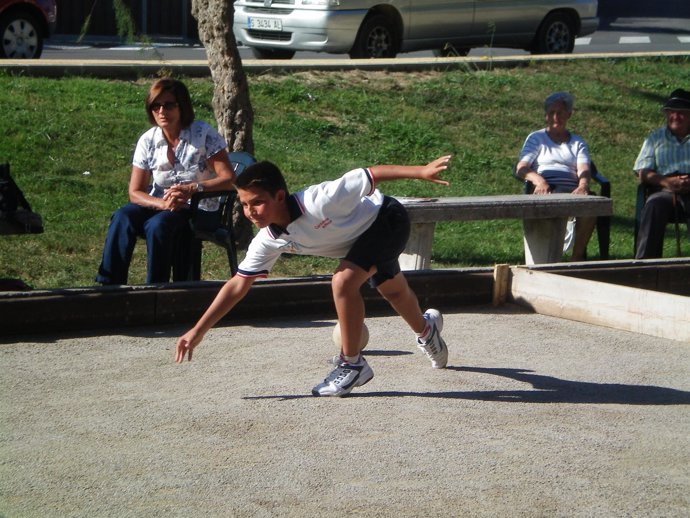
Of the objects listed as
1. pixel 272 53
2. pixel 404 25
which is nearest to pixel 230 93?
pixel 404 25

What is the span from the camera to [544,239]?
9.00m

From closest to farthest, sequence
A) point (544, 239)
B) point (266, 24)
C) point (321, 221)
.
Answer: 1. point (321, 221)
2. point (544, 239)
3. point (266, 24)

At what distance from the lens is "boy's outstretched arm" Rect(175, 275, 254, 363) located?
540cm

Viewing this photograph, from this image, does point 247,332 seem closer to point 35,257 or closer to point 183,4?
point 35,257

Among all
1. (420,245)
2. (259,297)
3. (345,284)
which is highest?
(345,284)

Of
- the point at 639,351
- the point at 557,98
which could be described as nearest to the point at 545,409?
the point at 639,351

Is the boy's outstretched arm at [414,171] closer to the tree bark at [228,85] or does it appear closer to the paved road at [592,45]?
the tree bark at [228,85]

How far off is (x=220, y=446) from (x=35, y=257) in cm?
420

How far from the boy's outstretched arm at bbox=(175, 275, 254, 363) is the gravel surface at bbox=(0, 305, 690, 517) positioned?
0.29 meters

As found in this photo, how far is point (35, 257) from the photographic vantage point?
879cm

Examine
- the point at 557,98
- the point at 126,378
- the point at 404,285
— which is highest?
the point at 557,98

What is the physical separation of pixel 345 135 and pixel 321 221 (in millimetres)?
6876

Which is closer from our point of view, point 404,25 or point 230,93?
point 230,93

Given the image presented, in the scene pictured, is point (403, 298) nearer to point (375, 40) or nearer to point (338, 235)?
point (338, 235)
